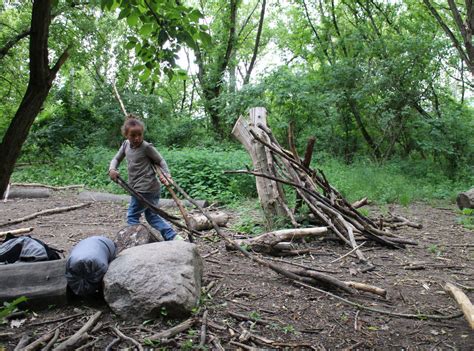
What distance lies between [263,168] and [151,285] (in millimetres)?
3169

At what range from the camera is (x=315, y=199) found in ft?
17.8

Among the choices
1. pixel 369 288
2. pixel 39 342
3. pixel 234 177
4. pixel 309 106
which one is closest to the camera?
pixel 39 342

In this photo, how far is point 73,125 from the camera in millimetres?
15500

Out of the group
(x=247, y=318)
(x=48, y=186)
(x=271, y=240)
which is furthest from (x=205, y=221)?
(x=48, y=186)

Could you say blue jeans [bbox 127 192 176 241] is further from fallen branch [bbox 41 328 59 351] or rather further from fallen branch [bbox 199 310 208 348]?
fallen branch [bbox 41 328 59 351]

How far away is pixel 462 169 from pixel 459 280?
8.69 m

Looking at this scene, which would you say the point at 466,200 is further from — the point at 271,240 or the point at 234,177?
the point at 271,240

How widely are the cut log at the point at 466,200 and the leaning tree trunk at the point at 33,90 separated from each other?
7488 mm

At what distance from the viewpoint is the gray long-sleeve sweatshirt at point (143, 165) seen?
15.6ft

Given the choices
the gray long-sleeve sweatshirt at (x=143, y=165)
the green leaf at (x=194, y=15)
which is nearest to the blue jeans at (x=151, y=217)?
the gray long-sleeve sweatshirt at (x=143, y=165)

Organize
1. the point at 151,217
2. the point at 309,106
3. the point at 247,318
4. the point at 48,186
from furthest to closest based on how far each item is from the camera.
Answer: the point at 309,106, the point at 48,186, the point at 151,217, the point at 247,318

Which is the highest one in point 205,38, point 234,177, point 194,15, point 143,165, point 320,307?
point 194,15

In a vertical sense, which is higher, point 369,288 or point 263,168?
point 263,168

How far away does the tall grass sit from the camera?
8844 millimetres
